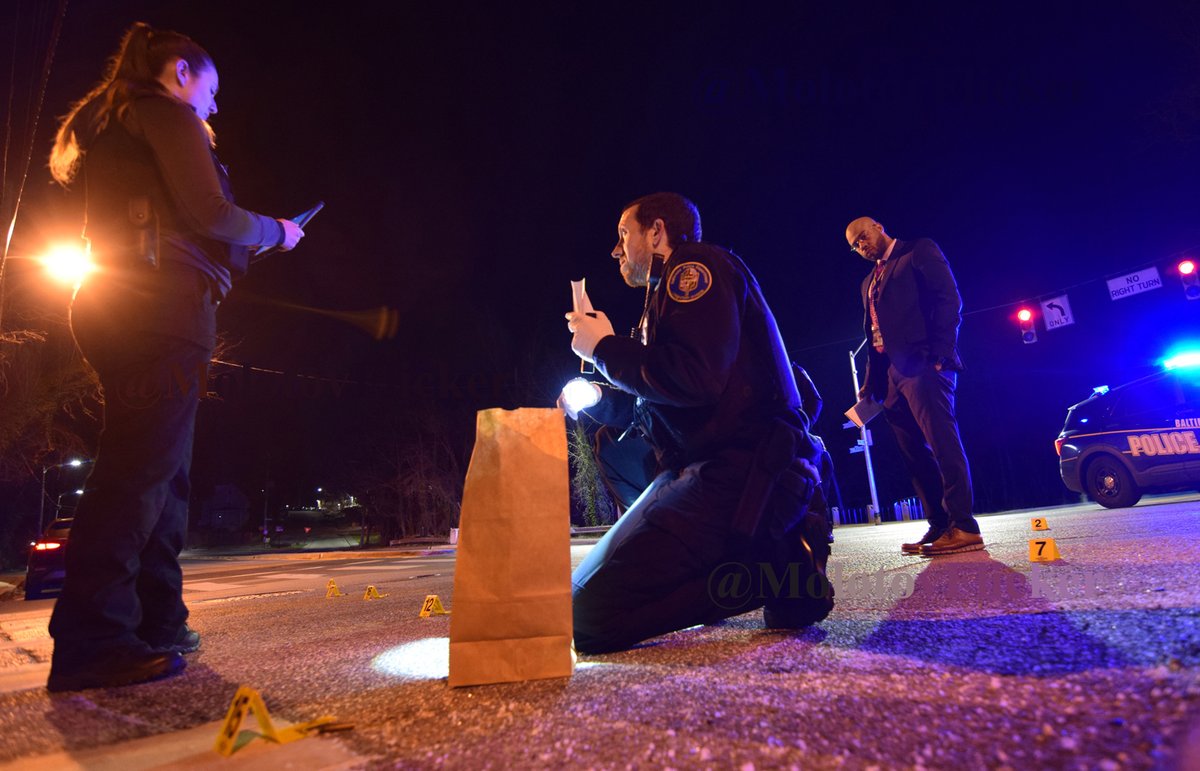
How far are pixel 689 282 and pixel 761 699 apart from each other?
3.80 ft

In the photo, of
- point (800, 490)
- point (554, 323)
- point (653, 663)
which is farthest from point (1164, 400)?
point (554, 323)

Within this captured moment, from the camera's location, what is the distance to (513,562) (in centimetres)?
139

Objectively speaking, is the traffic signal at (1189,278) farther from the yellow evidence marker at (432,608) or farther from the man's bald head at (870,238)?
the yellow evidence marker at (432,608)

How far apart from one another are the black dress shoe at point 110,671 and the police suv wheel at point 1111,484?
35.5 feet

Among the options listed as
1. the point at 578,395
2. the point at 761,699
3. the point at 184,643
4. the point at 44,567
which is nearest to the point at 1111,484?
the point at 578,395

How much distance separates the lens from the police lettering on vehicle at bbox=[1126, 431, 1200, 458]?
826cm

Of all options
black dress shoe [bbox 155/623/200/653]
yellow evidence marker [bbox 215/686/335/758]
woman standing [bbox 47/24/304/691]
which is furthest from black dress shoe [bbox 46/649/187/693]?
yellow evidence marker [bbox 215/686/335/758]

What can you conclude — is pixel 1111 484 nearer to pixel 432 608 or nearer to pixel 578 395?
pixel 432 608

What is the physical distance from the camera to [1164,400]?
27.6ft

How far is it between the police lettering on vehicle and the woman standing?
424 inches

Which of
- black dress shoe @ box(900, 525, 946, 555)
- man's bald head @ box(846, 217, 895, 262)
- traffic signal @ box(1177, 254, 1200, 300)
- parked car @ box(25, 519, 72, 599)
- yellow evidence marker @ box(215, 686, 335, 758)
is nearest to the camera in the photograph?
yellow evidence marker @ box(215, 686, 335, 758)

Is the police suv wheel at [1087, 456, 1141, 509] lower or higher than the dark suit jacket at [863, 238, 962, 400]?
lower

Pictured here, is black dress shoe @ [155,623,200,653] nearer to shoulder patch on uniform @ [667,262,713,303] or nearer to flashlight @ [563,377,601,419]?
flashlight @ [563,377,601,419]

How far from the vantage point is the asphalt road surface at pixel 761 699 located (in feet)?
2.64
